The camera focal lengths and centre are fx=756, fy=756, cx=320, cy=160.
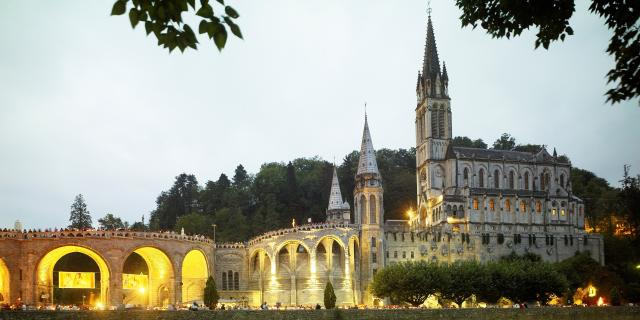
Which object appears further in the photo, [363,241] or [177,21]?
[363,241]

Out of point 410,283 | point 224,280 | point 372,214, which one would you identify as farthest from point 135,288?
point 410,283

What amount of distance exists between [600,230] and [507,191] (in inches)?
660

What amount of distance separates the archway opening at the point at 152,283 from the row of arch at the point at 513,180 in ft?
150

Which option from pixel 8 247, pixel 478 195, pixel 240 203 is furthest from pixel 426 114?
pixel 8 247

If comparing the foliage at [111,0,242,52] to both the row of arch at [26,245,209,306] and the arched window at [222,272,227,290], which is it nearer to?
the row of arch at [26,245,209,306]

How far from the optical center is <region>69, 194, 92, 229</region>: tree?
366ft

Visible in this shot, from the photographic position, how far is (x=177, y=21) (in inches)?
364

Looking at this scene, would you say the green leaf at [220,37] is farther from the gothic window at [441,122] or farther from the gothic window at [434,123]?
the gothic window at [441,122]

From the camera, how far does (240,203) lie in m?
119

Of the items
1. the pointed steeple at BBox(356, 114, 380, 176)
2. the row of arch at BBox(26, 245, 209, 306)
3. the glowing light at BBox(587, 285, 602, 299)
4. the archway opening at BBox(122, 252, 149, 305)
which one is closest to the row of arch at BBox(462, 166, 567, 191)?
the pointed steeple at BBox(356, 114, 380, 176)

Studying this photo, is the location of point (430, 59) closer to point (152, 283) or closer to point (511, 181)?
point (511, 181)

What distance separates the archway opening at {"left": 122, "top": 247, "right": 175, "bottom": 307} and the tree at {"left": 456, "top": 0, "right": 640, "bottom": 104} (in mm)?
62430

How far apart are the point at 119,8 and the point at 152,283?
237 feet

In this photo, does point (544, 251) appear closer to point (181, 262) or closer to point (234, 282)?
point (234, 282)
